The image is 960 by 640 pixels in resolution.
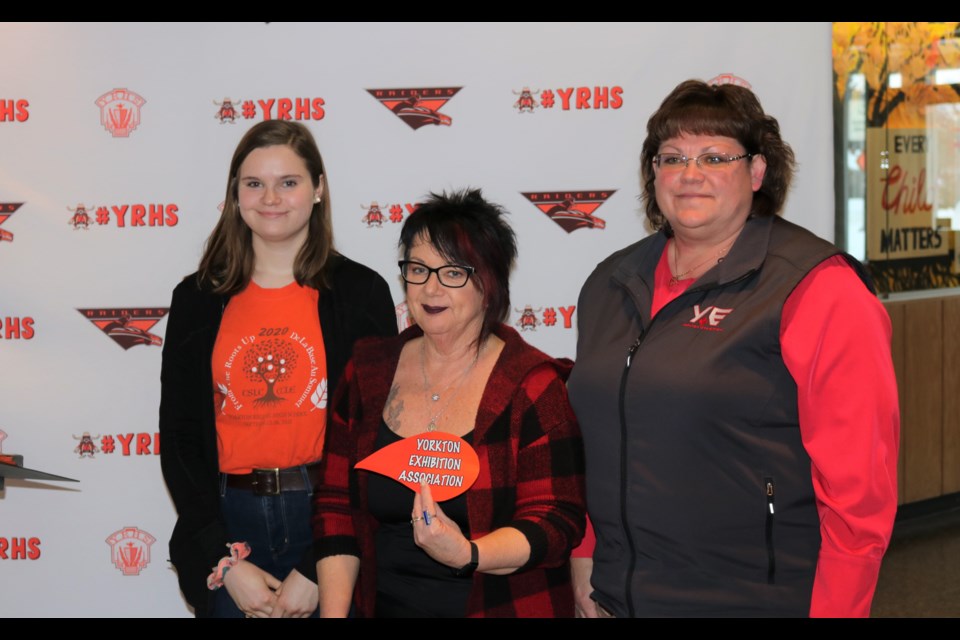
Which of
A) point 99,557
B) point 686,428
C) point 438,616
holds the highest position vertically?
point 686,428

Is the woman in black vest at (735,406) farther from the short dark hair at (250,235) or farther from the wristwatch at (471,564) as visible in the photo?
the short dark hair at (250,235)

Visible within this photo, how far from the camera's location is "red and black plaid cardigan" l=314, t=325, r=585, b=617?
2.09 meters

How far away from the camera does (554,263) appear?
3.29 m

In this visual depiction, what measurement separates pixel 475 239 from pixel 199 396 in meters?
0.90

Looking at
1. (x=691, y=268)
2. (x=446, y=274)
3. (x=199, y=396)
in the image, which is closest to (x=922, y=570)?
(x=691, y=268)

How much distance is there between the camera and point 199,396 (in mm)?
2574

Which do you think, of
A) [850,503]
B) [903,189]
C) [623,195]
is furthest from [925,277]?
[850,503]

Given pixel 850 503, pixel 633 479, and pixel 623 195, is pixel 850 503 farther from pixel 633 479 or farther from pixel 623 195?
pixel 623 195

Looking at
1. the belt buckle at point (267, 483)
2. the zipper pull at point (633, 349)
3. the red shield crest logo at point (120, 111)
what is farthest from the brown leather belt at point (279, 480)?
the red shield crest logo at point (120, 111)

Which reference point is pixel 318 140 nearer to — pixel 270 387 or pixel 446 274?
pixel 270 387

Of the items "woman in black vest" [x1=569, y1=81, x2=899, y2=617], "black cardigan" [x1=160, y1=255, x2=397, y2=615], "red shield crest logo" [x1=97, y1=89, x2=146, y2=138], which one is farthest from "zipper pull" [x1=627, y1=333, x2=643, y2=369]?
"red shield crest logo" [x1=97, y1=89, x2=146, y2=138]

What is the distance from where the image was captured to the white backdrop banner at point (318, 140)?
3.20 m

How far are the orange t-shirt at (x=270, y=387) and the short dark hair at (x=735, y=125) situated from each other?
103 centimetres
